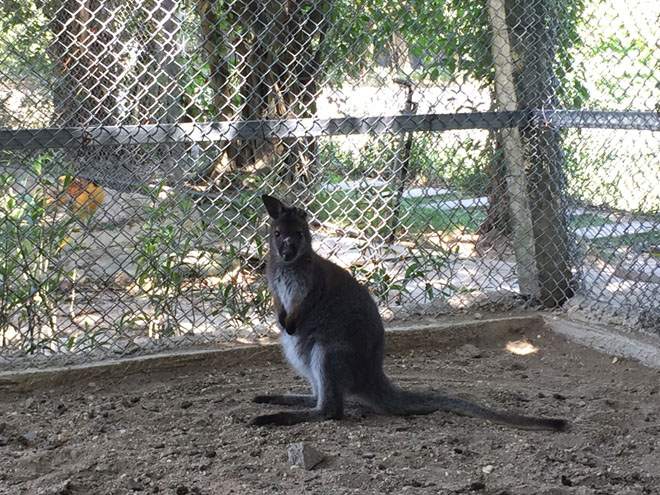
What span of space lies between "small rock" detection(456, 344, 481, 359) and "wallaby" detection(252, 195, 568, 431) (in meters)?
1.19

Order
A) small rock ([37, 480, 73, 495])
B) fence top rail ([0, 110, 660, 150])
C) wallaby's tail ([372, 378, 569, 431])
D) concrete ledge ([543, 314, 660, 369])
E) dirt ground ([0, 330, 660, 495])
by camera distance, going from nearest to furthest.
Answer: small rock ([37, 480, 73, 495]) → dirt ground ([0, 330, 660, 495]) → wallaby's tail ([372, 378, 569, 431]) → fence top rail ([0, 110, 660, 150]) → concrete ledge ([543, 314, 660, 369])

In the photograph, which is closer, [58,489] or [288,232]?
[58,489]

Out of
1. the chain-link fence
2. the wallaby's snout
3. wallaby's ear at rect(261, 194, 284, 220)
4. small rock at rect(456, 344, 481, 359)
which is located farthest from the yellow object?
small rock at rect(456, 344, 481, 359)

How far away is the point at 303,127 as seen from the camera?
14.7ft

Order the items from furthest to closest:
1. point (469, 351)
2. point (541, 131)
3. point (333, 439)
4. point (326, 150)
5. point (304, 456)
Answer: point (326, 150) → point (541, 131) → point (469, 351) → point (333, 439) → point (304, 456)

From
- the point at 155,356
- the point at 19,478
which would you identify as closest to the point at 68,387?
the point at 155,356

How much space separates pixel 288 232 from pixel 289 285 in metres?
0.26

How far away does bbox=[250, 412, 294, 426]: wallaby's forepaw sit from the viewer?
3441 mm

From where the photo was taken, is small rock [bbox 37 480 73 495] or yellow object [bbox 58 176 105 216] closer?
small rock [bbox 37 480 73 495]

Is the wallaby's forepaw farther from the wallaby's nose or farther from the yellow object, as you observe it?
the yellow object

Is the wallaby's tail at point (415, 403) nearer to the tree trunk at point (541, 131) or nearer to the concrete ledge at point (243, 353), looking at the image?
the concrete ledge at point (243, 353)

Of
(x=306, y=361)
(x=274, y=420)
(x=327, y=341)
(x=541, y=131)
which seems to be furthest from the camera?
(x=541, y=131)

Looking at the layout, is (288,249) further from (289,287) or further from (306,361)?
(306,361)

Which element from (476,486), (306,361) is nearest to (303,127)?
(306,361)
